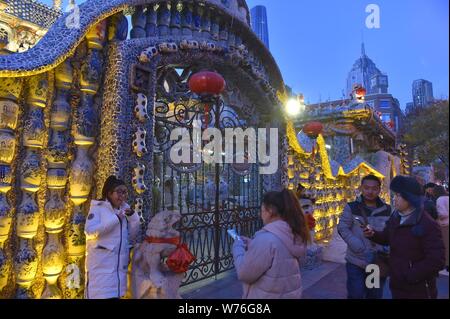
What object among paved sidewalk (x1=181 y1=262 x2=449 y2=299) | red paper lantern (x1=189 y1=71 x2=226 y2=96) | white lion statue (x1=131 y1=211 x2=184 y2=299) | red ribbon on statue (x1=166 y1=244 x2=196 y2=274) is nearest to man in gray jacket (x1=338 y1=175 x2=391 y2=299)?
paved sidewalk (x1=181 y1=262 x2=449 y2=299)

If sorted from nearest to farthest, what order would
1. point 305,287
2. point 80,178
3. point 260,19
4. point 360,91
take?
point 80,178
point 305,287
point 360,91
point 260,19

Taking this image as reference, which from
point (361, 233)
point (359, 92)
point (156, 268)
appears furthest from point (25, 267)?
point (359, 92)

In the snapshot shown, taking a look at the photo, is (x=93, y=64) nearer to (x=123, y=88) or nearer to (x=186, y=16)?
(x=123, y=88)

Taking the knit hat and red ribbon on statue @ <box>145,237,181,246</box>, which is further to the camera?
red ribbon on statue @ <box>145,237,181,246</box>

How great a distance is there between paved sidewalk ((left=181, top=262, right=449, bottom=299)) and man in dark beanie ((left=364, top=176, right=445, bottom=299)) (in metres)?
1.85

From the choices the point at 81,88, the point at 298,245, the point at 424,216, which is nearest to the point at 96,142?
the point at 81,88

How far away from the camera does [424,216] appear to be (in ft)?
6.57

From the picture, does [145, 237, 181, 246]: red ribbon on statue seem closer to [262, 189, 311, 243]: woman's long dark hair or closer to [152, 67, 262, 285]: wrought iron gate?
[262, 189, 311, 243]: woman's long dark hair

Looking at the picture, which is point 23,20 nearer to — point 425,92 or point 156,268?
point 156,268

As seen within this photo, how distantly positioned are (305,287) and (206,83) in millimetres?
3312

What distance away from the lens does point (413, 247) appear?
6.57 feet

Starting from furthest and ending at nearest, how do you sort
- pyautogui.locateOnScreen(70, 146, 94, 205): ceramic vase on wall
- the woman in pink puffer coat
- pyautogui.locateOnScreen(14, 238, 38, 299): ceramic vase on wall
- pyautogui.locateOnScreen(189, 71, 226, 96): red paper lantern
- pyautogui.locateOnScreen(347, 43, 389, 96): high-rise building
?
pyautogui.locateOnScreen(347, 43, 389, 96): high-rise building
pyautogui.locateOnScreen(189, 71, 226, 96): red paper lantern
pyautogui.locateOnScreen(70, 146, 94, 205): ceramic vase on wall
pyautogui.locateOnScreen(14, 238, 38, 299): ceramic vase on wall
the woman in pink puffer coat

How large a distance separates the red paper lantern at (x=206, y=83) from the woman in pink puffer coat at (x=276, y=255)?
201 centimetres

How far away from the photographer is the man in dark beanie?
1.91m
